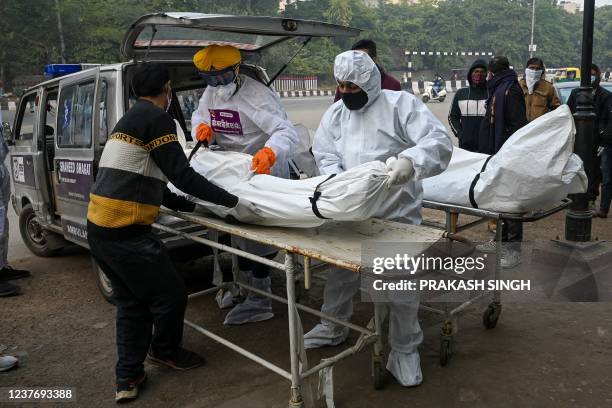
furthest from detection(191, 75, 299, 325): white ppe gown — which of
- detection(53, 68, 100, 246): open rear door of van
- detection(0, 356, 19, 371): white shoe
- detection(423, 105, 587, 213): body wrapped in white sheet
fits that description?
detection(0, 356, 19, 371): white shoe

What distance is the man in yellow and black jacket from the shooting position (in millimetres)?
3023

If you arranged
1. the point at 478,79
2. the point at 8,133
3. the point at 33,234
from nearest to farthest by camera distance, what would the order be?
the point at 478,79 → the point at 33,234 → the point at 8,133

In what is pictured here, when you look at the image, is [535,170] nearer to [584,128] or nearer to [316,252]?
[316,252]

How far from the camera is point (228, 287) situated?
13.6 feet

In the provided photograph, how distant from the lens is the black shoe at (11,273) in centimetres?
513

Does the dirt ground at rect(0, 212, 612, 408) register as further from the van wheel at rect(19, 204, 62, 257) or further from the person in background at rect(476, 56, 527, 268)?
the van wheel at rect(19, 204, 62, 257)

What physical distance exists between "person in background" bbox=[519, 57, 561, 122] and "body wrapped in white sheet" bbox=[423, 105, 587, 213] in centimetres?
308

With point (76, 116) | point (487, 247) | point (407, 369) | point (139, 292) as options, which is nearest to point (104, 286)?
point (76, 116)

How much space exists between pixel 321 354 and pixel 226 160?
1368 mm

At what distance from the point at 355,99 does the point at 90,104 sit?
2392 mm

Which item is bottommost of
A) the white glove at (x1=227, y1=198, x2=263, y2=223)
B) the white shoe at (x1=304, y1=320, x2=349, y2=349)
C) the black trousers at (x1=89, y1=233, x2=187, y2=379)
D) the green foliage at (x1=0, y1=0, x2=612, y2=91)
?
the white shoe at (x1=304, y1=320, x2=349, y2=349)

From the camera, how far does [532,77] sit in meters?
6.13

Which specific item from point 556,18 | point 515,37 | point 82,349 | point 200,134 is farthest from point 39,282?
point 556,18

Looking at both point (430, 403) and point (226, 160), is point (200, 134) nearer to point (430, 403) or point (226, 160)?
point (226, 160)
